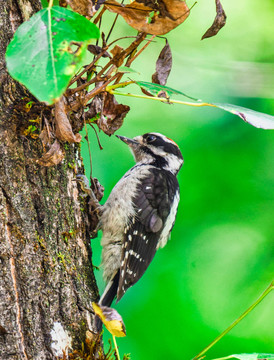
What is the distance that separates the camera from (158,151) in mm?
3002

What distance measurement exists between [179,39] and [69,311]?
2.57m

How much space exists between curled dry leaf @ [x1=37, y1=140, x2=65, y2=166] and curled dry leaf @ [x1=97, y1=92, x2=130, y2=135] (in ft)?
0.95

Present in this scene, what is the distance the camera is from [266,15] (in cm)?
345

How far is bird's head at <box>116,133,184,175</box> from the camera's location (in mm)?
2965

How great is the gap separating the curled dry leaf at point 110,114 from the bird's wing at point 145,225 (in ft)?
2.42

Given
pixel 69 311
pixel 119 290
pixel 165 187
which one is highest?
pixel 69 311

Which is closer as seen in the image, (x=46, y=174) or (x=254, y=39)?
(x=46, y=174)

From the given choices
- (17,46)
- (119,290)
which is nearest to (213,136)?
(119,290)

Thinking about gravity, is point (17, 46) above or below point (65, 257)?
above

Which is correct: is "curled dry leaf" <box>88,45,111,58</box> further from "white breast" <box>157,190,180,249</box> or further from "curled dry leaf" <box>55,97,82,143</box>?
"white breast" <box>157,190,180,249</box>

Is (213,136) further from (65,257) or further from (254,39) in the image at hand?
(65,257)

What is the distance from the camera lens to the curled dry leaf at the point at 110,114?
6.01 ft

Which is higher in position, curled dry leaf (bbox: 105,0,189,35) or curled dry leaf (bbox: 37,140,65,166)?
curled dry leaf (bbox: 105,0,189,35)

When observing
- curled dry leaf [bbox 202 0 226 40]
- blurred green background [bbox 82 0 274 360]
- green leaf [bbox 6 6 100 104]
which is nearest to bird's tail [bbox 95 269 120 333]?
blurred green background [bbox 82 0 274 360]
